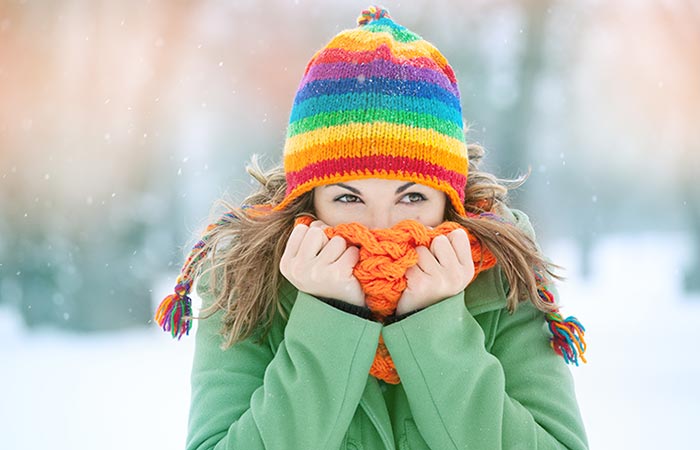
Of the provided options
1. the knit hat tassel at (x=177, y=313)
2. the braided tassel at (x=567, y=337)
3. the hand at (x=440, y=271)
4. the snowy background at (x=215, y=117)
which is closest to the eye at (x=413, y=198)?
the hand at (x=440, y=271)

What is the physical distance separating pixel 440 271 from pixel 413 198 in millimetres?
167

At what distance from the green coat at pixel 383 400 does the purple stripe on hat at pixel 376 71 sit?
413 millimetres

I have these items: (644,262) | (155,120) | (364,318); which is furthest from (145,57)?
(364,318)

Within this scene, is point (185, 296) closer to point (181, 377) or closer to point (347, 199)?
point (347, 199)

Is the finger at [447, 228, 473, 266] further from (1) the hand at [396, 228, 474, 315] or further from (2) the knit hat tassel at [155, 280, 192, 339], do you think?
(2) the knit hat tassel at [155, 280, 192, 339]

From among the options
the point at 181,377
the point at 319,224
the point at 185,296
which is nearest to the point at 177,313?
the point at 185,296

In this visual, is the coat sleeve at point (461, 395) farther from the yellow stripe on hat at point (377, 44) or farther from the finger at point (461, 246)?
the yellow stripe on hat at point (377, 44)

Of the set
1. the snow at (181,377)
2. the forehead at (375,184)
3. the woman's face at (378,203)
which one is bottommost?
the snow at (181,377)

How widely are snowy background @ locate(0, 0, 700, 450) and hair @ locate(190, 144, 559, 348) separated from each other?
10.3 ft

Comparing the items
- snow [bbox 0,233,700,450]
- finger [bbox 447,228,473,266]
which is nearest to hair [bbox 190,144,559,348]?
finger [bbox 447,228,473,266]

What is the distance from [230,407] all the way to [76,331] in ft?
11.7

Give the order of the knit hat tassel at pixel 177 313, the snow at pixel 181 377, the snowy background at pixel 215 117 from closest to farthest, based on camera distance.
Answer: the knit hat tassel at pixel 177 313 → the snow at pixel 181 377 → the snowy background at pixel 215 117

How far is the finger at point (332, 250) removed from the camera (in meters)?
1.31

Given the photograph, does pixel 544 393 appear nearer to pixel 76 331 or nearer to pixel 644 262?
pixel 76 331
